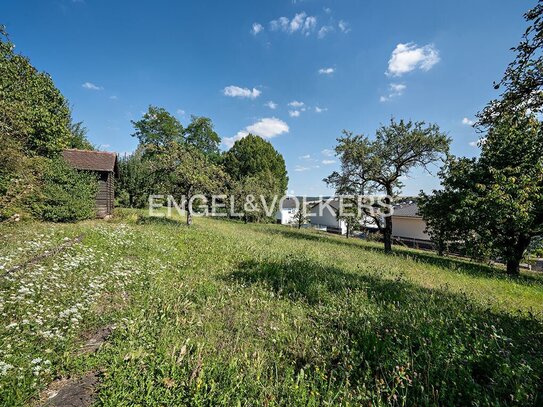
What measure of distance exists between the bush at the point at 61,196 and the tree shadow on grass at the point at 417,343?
43.5ft

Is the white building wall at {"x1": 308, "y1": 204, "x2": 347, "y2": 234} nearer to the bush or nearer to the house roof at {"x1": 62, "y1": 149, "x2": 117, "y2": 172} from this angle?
the house roof at {"x1": 62, "y1": 149, "x2": 117, "y2": 172}

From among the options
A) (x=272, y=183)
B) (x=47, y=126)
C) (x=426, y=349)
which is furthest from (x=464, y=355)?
(x=272, y=183)

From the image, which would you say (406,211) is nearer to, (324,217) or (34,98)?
(324,217)

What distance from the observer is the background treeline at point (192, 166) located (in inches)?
664

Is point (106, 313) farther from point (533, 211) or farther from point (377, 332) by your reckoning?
point (533, 211)

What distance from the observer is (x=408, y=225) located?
115ft

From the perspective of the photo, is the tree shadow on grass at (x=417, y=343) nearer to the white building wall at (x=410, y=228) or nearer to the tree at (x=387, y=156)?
the tree at (x=387, y=156)

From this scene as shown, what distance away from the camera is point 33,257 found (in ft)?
21.6

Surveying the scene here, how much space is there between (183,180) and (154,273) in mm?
11085

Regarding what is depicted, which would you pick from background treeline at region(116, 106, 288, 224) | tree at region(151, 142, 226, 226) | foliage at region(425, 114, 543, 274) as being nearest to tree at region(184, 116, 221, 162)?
background treeline at region(116, 106, 288, 224)

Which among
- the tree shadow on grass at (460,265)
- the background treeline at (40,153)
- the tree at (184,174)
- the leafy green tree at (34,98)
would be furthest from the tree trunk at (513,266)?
the leafy green tree at (34,98)

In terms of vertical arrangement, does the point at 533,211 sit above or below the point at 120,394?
above

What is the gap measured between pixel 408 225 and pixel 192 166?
31503mm

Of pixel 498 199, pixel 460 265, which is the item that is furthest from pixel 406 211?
pixel 498 199
